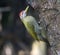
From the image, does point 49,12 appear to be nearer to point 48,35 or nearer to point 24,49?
point 48,35

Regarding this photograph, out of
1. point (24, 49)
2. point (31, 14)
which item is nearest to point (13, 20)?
point (24, 49)

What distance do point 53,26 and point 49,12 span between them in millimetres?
63

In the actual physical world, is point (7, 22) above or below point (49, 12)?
below

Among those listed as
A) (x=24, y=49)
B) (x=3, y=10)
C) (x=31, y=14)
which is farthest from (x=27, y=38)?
(x=31, y=14)

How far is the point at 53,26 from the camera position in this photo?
→ 1.36 meters

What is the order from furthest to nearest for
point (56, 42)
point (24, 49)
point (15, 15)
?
point (24, 49) → point (15, 15) → point (56, 42)

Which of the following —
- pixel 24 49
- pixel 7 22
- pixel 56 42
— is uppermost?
pixel 56 42

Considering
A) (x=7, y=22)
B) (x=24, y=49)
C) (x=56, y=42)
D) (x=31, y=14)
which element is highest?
(x=31, y=14)

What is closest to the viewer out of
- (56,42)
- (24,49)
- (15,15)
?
(56,42)

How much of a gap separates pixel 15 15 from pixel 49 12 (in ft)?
8.57

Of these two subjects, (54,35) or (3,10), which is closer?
(54,35)

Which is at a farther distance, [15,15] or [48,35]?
[15,15]

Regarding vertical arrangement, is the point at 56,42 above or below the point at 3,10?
above

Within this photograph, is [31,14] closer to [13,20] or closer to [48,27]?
[48,27]
